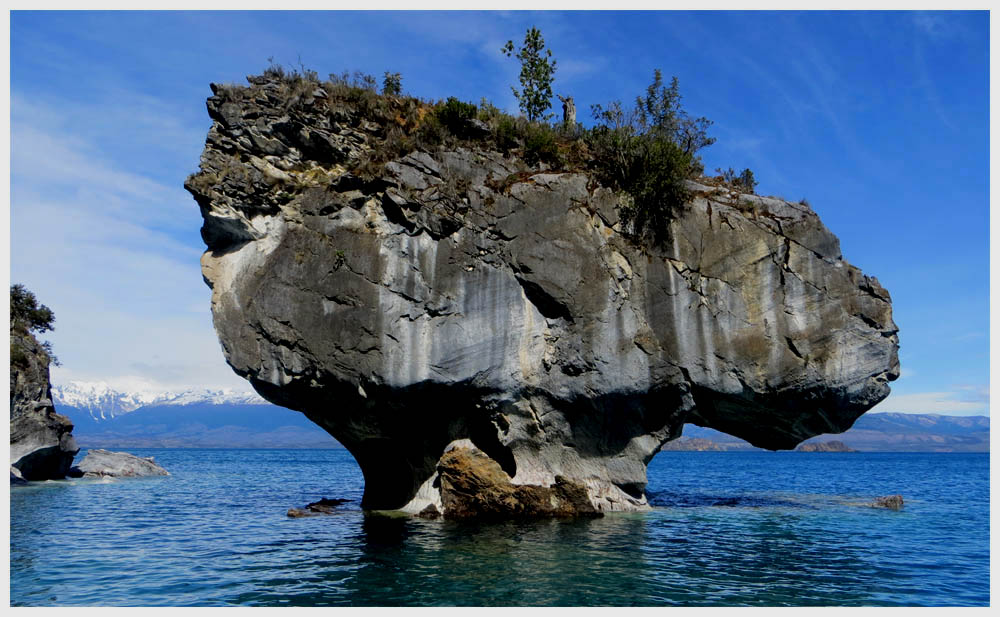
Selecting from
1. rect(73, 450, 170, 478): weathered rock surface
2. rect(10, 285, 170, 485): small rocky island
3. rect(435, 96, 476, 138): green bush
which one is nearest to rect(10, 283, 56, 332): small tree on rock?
rect(10, 285, 170, 485): small rocky island

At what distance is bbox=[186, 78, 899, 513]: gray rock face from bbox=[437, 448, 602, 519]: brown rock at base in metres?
0.60

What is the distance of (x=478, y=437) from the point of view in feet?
78.7

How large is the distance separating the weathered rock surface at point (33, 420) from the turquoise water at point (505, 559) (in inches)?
545

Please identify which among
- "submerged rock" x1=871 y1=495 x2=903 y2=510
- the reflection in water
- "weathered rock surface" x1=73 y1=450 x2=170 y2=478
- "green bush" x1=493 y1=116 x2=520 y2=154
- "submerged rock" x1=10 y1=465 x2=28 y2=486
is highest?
"green bush" x1=493 y1=116 x2=520 y2=154

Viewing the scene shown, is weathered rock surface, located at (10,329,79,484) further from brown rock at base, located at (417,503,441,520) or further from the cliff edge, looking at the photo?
brown rock at base, located at (417,503,441,520)

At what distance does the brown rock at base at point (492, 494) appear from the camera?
2275 centimetres

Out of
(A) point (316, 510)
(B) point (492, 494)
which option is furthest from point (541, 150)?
(A) point (316, 510)

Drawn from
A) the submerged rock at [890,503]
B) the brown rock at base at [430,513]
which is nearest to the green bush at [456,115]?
the brown rock at base at [430,513]

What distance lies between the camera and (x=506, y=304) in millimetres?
22766

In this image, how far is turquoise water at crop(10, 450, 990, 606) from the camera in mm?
13562

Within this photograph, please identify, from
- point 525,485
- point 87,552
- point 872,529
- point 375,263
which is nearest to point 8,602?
point 87,552

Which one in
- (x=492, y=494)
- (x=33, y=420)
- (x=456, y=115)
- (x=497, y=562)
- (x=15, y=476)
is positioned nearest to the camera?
(x=497, y=562)

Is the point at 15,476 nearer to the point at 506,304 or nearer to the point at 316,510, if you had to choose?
the point at 316,510

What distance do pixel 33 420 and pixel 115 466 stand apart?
13334 mm
